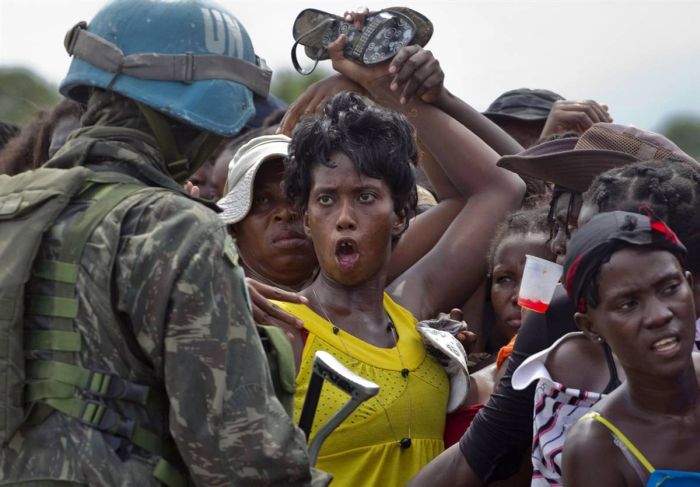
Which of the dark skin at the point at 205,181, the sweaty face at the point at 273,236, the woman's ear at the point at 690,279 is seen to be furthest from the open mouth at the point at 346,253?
the dark skin at the point at 205,181

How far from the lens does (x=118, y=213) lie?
3.05m

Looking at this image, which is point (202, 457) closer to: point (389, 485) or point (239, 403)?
point (239, 403)

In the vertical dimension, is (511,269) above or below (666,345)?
below

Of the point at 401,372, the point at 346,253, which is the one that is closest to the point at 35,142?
the point at 346,253

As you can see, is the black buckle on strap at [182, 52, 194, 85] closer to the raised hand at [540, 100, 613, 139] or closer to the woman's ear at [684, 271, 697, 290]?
the woman's ear at [684, 271, 697, 290]

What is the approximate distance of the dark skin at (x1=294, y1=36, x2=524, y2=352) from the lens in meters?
4.34

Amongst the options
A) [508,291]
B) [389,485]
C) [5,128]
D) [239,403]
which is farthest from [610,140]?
[5,128]

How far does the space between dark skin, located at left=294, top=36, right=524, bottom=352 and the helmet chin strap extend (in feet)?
3.13

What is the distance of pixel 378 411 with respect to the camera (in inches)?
161

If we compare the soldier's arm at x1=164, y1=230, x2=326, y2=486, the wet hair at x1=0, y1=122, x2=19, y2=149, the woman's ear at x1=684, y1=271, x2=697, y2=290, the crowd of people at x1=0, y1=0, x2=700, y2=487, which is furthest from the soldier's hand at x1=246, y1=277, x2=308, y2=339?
the wet hair at x1=0, y1=122, x2=19, y2=149

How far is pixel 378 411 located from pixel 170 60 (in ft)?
4.46

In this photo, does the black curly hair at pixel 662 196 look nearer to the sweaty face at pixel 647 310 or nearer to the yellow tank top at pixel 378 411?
the sweaty face at pixel 647 310

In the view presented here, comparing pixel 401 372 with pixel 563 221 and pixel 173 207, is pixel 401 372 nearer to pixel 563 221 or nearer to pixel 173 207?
pixel 563 221

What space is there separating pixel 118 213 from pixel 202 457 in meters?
0.58
